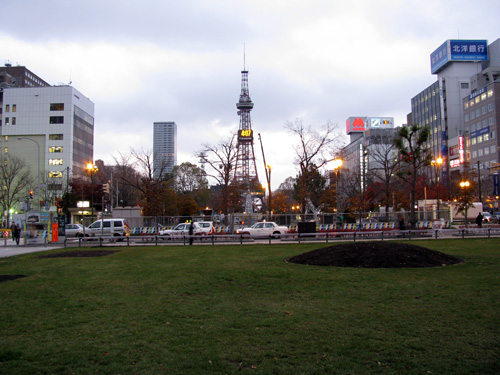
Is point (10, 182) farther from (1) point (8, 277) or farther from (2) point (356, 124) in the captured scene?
(2) point (356, 124)

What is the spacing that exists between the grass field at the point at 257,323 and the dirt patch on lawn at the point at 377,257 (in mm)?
1080

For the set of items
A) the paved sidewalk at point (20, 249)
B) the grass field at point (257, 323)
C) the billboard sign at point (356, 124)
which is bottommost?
the paved sidewalk at point (20, 249)

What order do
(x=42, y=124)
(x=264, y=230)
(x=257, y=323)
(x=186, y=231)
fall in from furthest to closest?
(x=42, y=124)
(x=186, y=231)
(x=264, y=230)
(x=257, y=323)

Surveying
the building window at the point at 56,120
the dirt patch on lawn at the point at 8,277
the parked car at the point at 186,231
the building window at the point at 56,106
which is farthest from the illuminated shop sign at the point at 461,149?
the dirt patch on lawn at the point at 8,277

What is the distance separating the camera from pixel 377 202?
224ft

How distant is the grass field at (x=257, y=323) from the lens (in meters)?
5.39

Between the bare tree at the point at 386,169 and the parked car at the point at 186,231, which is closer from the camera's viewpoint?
the parked car at the point at 186,231

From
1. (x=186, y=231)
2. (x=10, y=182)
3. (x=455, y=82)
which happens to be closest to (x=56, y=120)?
(x=10, y=182)

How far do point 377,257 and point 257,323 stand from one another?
863cm

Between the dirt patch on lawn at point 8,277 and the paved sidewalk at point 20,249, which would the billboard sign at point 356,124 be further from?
the dirt patch on lawn at point 8,277

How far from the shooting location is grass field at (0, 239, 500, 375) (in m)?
5.39

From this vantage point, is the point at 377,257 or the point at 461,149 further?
the point at 461,149

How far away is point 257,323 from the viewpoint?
736 cm

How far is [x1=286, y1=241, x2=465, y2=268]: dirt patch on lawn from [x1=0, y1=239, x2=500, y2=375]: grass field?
42.5 inches
